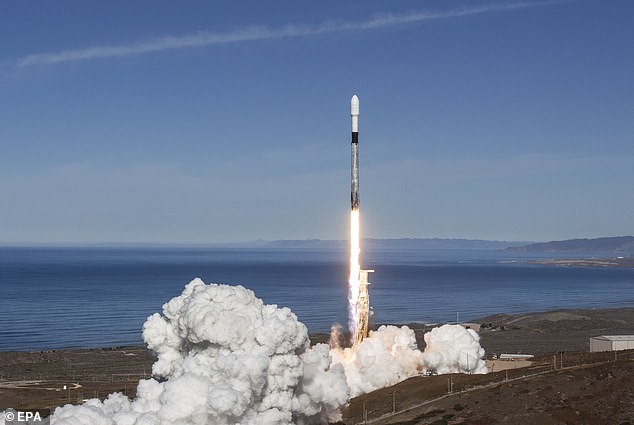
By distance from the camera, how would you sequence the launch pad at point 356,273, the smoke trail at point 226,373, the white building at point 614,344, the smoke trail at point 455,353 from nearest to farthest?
the smoke trail at point 226,373, the smoke trail at point 455,353, the launch pad at point 356,273, the white building at point 614,344

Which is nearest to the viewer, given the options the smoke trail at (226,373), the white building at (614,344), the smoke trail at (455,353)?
the smoke trail at (226,373)

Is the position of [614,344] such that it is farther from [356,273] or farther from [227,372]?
[227,372]

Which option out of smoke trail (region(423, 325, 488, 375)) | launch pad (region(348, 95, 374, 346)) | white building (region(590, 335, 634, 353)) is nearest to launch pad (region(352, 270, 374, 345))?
launch pad (region(348, 95, 374, 346))

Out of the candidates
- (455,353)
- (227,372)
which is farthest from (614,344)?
(227,372)

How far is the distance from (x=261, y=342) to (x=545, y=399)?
87.5 ft

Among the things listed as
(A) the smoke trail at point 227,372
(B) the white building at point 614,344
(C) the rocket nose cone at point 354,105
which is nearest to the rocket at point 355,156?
(C) the rocket nose cone at point 354,105

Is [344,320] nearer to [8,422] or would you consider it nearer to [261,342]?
[261,342]

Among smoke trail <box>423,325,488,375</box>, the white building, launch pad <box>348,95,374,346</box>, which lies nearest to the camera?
smoke trail <box>423,325,488,375</box>

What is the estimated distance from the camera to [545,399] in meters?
76.5

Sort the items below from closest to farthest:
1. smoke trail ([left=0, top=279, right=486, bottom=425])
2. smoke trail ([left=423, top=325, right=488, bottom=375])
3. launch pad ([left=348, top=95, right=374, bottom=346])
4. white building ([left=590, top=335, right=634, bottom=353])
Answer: smoke trail ([left=0, top=279, right=486, bottom=425]) → smoke trail ([left=423, top=325, right=488, bottom=375]) → launch pad ([left=348, top=95, right=374, bottom=346]) → white building ([left=590, top=335, right=634, bottom=353])

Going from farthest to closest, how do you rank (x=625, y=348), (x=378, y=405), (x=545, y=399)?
1. (x=625, y=348)
2. (x=378, y=405)
3. (x=545, y=399)

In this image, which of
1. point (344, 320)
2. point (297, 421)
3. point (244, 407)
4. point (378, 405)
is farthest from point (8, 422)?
point (344, 320)

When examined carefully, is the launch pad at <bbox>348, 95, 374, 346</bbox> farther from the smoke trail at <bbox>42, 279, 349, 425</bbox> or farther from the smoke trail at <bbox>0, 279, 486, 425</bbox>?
the smoke trail at <bbox>0, 279, 486, 425</bbox>

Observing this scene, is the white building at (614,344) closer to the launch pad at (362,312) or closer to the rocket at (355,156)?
the launch pad at (362,312)
